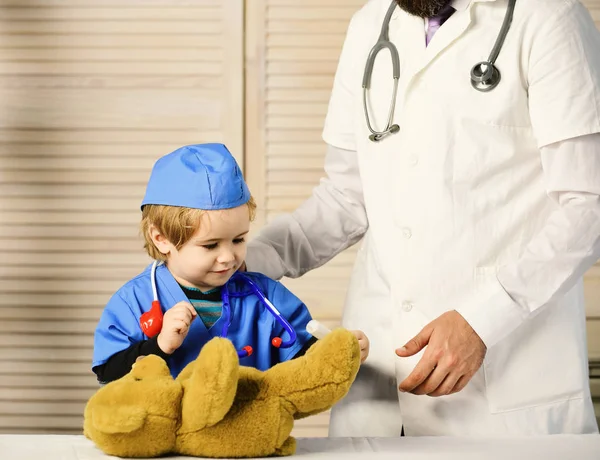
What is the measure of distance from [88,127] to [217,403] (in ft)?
5.92

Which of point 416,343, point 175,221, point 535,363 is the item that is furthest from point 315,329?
point 535,363

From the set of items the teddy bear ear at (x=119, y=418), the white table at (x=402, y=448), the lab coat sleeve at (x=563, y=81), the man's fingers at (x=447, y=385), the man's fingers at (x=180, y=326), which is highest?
the lab coat sleeve at (x=563, y=81)

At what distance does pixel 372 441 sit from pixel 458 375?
0.59 feet

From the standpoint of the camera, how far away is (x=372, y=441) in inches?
49.7

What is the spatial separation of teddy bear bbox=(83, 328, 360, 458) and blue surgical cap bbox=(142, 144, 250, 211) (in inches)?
11.5

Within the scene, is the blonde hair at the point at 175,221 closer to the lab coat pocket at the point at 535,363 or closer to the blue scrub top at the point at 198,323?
the blue scrub top at the point at 198,323

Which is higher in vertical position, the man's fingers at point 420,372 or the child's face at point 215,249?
the child's face at point 215,249

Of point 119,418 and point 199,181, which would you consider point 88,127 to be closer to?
point 199,181

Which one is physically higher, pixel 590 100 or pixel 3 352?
pixel 590 100

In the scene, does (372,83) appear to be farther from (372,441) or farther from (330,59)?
(330,59)

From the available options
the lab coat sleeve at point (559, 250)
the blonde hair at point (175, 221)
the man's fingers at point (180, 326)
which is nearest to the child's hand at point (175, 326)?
the man's fingers at point (180, 326)

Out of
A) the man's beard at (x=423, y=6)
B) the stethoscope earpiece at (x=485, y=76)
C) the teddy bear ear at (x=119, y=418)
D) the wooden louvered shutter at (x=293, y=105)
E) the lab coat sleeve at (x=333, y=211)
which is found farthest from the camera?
the wooden louvered shutter at (x=293, y=105)

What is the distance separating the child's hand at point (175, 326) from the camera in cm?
130

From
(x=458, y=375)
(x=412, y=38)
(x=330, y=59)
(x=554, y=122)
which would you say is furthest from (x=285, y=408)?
(x=330, y=59)
